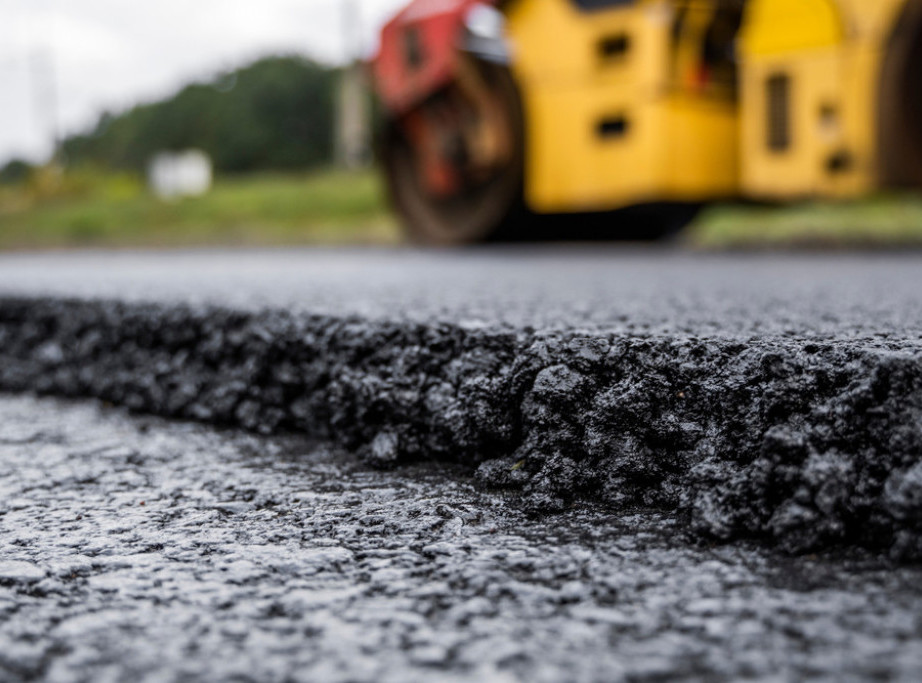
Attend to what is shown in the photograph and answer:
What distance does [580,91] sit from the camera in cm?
458

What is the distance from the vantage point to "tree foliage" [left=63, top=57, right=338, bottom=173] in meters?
36.0

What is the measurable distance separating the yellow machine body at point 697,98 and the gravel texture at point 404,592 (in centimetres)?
309

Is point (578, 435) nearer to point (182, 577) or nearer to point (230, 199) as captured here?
point (182, 577)

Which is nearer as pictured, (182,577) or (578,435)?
(182,577)

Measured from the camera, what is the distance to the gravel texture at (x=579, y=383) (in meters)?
0.81

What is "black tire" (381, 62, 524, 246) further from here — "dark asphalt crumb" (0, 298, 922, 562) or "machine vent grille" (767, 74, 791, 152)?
"dark asphalt crumb" (0, 298, 922, 562)

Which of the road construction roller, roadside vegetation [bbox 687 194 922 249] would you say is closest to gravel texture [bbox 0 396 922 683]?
the road construction roller

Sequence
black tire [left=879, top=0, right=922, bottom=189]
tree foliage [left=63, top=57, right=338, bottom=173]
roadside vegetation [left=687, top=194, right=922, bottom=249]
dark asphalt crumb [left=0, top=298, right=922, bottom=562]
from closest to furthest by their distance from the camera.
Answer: dark asphalt crumb [left=0, top=298, right=922, bottom=562] < black tire [left=879, top=0, right=922, bottom=189] < roadside vegetation [left=687, top=194, right=922, bottom=249] < tree foliage [left=63, top=57, right=338, bottom=173]

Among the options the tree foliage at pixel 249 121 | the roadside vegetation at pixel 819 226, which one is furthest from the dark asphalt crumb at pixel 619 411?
the tree foliage at pixel 249 121

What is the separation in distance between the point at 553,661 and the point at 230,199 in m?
14.2

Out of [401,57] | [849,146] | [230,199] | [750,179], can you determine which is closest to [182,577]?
[849,146]

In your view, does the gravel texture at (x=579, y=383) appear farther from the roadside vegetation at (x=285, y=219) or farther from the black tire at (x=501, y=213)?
the black tire at (x=501, y=213)

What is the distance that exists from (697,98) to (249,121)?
34.5 meters

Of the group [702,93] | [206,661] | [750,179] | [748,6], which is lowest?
[206,661]
